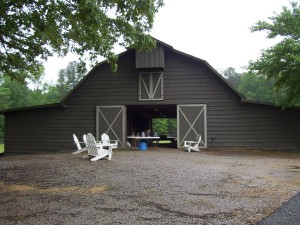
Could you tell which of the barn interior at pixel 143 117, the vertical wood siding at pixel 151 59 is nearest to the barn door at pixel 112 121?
the barn interior at pixel 143 117

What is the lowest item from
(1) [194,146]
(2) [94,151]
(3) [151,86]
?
(1) [194,146]

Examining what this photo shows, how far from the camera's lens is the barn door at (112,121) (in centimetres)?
1730

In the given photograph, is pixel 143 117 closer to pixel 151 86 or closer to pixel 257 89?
pixel 151 86

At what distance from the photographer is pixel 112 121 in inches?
685

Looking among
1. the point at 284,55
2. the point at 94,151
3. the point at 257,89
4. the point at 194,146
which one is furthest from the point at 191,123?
the point at 257,89

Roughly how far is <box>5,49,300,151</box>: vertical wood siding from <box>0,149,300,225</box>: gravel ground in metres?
7.20

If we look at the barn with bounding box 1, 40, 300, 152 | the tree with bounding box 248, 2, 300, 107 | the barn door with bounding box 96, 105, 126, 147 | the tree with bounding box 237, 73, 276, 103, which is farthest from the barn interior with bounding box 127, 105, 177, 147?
the tree with bounding box 237, 73, 276, 103

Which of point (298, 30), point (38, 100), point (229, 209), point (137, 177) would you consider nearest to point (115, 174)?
point (137, 177)

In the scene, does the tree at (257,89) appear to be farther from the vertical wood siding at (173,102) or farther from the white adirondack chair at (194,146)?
the white adirondack chair at (194,146)

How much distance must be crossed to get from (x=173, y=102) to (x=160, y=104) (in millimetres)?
706

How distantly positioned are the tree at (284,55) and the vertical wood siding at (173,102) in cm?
173

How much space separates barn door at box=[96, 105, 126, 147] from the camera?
1730 centimetres

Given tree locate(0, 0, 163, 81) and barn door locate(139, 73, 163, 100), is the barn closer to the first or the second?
barn door locate(139, 73, 163, 100)

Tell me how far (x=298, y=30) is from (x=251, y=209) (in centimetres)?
1141
